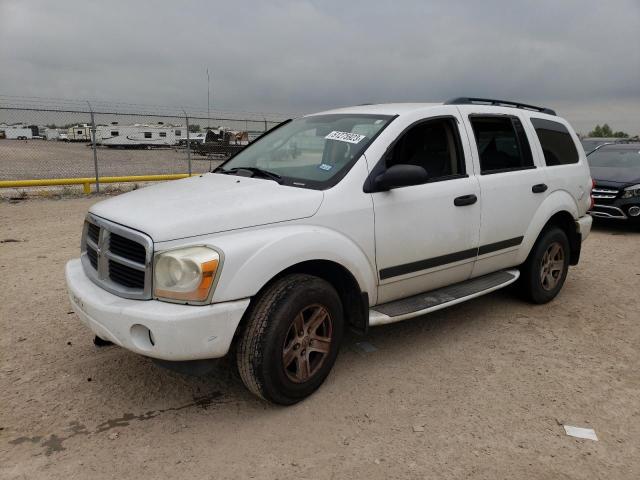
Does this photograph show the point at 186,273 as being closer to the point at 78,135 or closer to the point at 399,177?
the point at 399,177

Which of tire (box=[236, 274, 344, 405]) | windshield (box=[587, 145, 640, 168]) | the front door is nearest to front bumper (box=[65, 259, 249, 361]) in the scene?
tire (box=[236, 274, 344, 405])

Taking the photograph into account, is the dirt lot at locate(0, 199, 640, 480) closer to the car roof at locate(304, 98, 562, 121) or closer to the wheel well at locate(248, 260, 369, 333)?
the wheel well at locate(248, 260, 369, 333)

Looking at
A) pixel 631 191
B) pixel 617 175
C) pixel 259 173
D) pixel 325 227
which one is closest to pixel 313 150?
pixel 259 173

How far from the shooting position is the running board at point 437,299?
139 inches

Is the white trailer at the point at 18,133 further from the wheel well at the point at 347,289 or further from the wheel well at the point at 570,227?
the wheel well at the point at 570,227

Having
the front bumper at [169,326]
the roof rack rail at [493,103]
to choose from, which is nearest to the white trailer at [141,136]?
the roof rack rail at [493,103]

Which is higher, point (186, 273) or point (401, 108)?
point (401, 108)

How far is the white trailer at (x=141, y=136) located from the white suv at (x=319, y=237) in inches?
1150

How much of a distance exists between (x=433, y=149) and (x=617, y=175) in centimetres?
704

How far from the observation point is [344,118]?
13.2ft

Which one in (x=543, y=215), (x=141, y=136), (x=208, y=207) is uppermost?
(x=141, y=136)

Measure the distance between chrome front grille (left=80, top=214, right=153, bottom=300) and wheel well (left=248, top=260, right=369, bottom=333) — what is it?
90 centimetres

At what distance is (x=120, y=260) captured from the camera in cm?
294

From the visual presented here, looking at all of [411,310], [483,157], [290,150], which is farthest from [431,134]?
[411,310]
